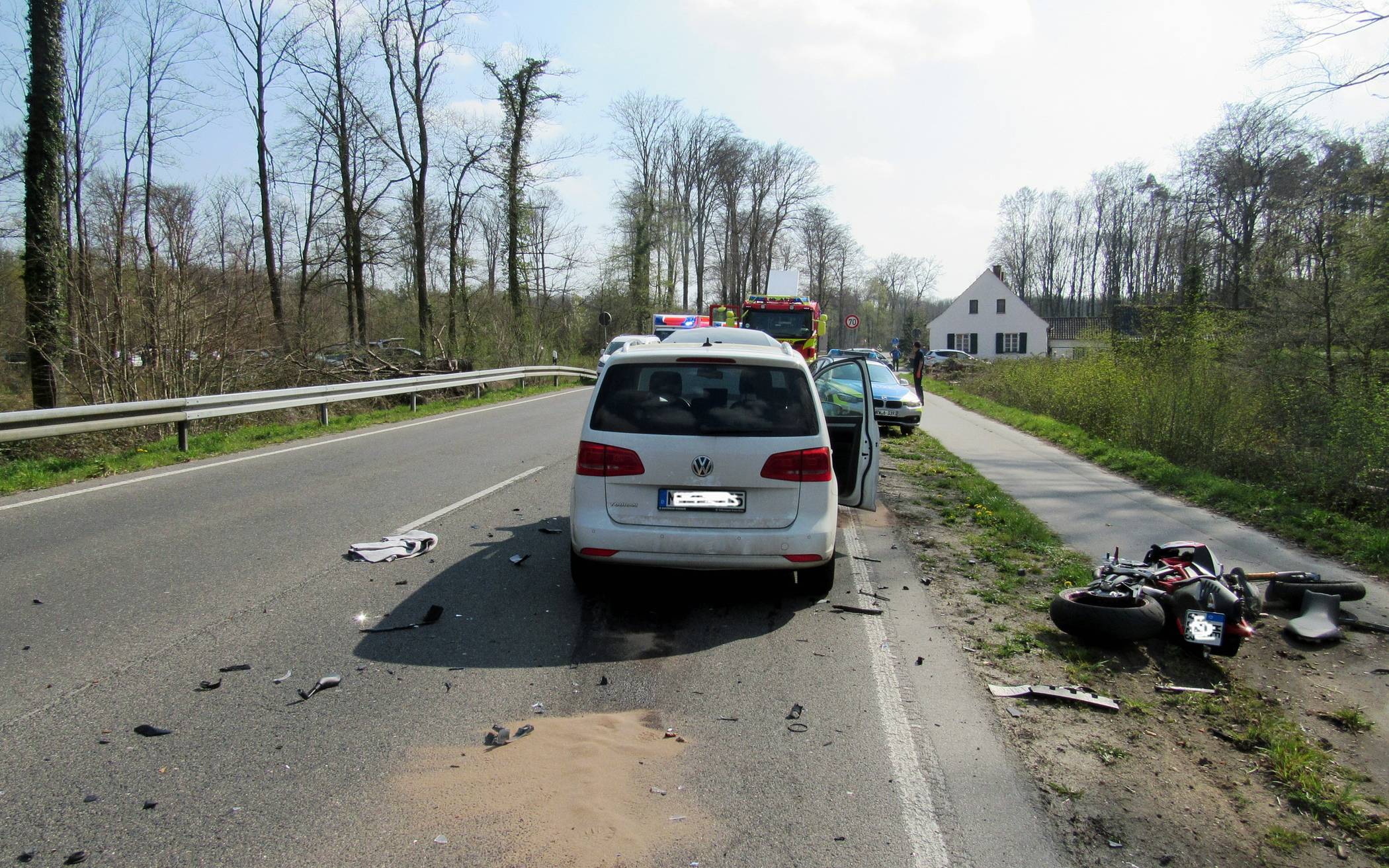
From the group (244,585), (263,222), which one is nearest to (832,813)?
(244,585)

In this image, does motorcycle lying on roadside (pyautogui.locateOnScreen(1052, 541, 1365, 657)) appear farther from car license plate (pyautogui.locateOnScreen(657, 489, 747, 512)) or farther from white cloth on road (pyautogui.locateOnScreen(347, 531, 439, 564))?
white cloth on road (pyautogui.locateOnScreen(347, 531, 439, 564))

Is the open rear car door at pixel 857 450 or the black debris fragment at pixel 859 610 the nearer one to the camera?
the black debris fragment at pixel 859 610

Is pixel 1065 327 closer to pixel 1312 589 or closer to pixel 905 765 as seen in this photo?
pixel 1312 589

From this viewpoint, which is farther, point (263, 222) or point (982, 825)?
point (263, 222)

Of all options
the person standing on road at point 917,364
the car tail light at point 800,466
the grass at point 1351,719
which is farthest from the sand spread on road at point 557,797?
the person standing on road at point 917,364

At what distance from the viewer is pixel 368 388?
17.4 m

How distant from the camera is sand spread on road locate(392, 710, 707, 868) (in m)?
2.81

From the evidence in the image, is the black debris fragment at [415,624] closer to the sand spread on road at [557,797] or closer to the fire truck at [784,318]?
the sand spread on road at [557,797]

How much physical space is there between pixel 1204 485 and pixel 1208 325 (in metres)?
8.11

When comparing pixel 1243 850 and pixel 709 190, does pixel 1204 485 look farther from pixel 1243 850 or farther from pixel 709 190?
pixel 709 190

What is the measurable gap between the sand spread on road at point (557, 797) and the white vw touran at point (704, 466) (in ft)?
5.12

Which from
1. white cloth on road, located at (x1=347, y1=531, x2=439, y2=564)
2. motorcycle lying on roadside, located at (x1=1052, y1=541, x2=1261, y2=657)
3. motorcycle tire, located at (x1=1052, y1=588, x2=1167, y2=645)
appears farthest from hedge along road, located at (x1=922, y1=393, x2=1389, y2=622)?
white cloth on road, located at (x1=347, y1=531, x2=439, y2=564)

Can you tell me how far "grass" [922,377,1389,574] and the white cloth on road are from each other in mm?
7809

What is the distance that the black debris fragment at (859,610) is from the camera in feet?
18.4
